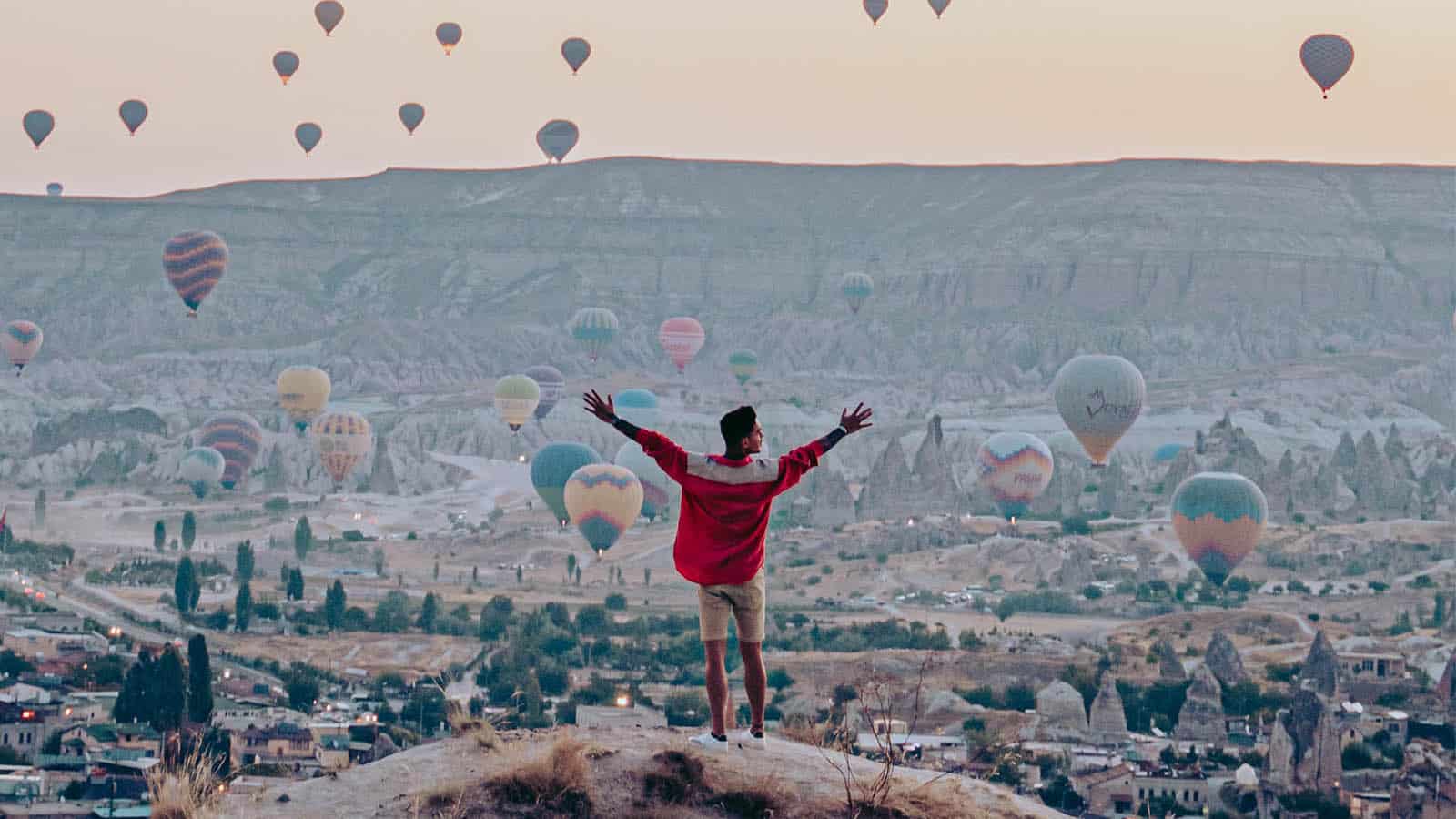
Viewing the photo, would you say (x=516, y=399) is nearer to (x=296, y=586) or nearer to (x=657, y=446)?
(x=296, y=586)

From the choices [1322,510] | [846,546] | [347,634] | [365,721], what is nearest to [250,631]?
[347,634]

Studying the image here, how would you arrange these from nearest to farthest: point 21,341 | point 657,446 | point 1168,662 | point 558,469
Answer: point 657,446, point 1168,662, point 558,469, point 21,341

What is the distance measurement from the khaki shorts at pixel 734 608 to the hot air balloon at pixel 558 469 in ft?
237

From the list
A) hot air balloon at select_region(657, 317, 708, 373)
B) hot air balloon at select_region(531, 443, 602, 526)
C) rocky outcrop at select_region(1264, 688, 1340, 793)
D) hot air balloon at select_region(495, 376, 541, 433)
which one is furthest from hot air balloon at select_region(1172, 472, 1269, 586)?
A: hot air balloon at select_region(657, 317, 708, 373)

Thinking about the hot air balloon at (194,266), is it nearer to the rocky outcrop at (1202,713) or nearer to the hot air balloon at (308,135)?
the hot air balloon at (308,135)

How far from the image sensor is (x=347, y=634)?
66625mm

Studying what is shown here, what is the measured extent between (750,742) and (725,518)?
3.09ft

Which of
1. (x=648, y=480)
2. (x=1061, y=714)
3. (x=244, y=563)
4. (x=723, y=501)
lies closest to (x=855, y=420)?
(x=723, y=501)

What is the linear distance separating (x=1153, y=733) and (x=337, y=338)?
105 metres

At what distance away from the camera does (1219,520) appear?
70.9 meters

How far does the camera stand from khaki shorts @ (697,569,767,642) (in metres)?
10.1

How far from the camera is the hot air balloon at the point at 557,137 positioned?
123 m

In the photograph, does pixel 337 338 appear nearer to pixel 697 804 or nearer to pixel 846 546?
pixel 846 546

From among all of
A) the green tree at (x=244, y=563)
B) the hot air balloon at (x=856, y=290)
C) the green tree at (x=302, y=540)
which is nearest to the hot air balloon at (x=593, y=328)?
the hot air balloon at (x=856, y=290)
